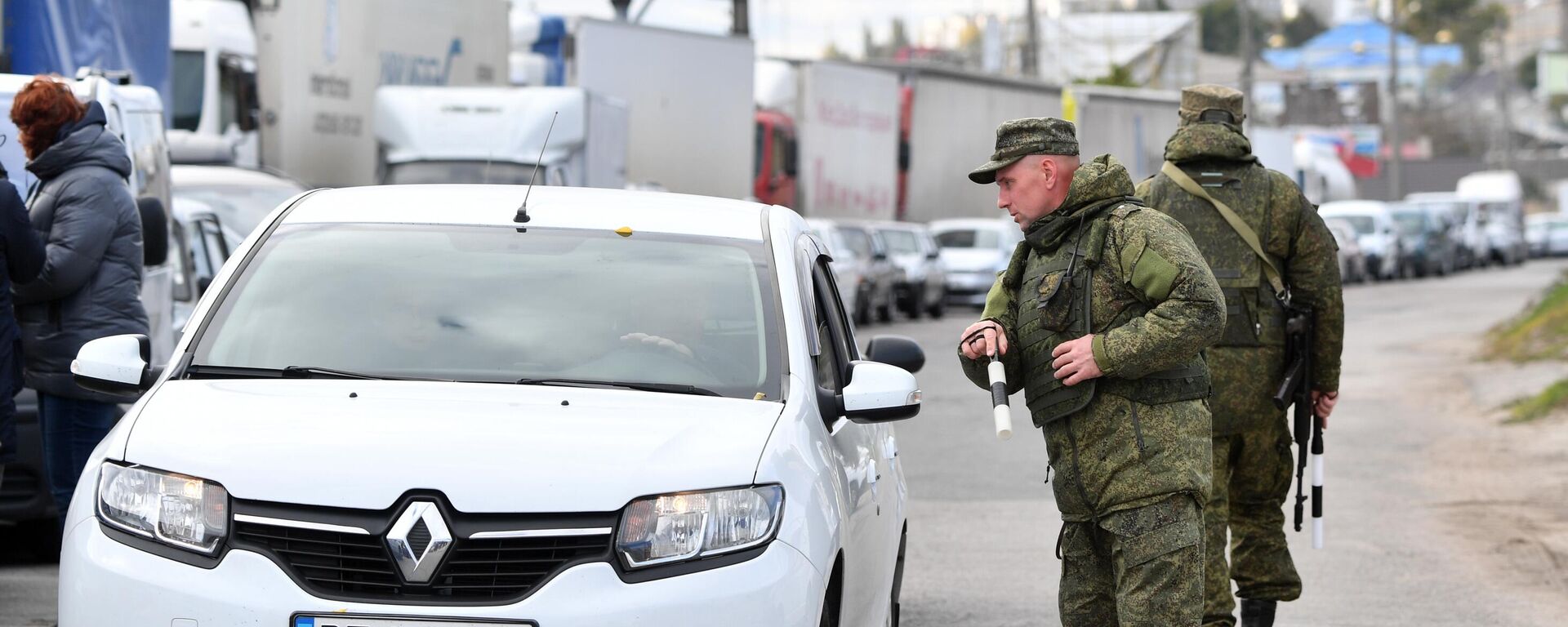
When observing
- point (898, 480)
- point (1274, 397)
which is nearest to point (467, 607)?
point (898, 480)

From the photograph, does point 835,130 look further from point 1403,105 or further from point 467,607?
point 1403,105

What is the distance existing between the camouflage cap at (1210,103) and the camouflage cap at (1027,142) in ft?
Answer: 6.04

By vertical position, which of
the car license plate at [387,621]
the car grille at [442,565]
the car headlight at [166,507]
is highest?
the car headlight at [166,507]

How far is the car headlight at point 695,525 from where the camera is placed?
415cm

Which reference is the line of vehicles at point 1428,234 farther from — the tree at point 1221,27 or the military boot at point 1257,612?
the tree at point 1221,27

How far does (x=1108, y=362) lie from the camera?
4668mm

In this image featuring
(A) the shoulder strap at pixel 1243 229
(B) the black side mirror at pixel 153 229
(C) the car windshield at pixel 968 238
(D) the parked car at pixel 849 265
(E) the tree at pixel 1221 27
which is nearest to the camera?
(A) the shoulder strap at pixel 1243 229

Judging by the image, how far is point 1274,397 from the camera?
6453 mm

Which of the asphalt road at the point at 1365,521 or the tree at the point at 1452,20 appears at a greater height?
the tree at the point at 1452,20

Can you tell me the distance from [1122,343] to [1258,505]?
208 cm

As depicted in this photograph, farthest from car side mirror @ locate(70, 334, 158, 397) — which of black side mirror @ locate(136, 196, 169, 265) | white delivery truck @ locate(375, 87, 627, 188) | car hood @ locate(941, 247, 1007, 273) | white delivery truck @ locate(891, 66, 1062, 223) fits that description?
white delivery truck @ locate(891, 66, 1062, 223)

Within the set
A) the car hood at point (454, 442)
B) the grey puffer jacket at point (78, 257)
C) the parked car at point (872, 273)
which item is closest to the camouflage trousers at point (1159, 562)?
the car hood at point (454, 442)

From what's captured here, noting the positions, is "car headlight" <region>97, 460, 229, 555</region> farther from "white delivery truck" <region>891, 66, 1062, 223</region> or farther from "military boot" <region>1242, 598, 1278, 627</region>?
"white delivery truck" <region>891, 66, 1062, 223</region>

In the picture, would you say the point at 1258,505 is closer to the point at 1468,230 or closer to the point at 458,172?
the point at 458,172
